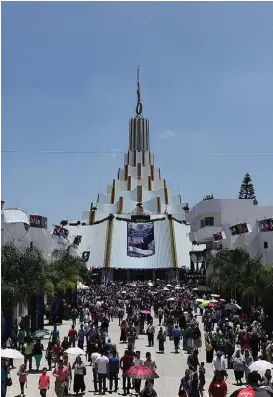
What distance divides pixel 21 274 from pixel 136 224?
181 feet

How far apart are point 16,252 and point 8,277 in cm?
121

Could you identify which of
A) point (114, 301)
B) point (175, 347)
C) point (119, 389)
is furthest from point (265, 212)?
point (119, 389)

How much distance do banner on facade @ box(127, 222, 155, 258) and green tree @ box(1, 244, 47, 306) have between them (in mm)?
50170

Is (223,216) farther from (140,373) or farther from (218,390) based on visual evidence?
(218,390)

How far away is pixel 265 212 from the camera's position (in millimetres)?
57250

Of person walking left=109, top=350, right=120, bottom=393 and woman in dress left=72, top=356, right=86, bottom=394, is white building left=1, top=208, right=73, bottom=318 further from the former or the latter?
woman in dress left=72, top=356, right=86, bottom=394

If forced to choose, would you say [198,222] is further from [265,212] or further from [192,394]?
[192,394]

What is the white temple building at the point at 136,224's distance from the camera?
68625 millimetres

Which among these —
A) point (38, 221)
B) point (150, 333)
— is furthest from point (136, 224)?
point (150, 333)

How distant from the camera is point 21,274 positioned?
18656 millimetres

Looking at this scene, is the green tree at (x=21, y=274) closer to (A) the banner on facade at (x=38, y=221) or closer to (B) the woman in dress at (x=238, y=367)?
(B) the woman in dress at (x=238, y=367)

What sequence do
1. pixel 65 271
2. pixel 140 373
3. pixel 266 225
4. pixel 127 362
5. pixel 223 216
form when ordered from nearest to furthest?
pixel 140 373, pixel 127 362, pixel 65 271, pixel 266 225, pixel 223 216

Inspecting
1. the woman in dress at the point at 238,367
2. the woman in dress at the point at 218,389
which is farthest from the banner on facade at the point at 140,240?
the woman in dress at the point at 218,389

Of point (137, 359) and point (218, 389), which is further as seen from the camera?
point (137, 359)
